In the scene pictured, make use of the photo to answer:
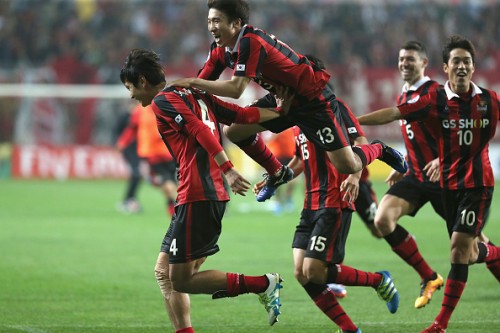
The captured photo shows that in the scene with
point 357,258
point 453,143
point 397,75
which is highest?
point 397,75

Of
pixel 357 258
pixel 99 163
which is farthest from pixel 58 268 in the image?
pixel 99 163

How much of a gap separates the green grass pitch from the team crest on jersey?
1.71 meters

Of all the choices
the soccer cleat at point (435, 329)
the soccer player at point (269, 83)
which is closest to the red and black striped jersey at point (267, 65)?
the soccer player at point (269, 83)

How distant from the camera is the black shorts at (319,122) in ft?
22.7

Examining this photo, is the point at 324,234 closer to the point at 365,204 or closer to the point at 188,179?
the point at 188,179

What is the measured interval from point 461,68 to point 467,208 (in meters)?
1.12

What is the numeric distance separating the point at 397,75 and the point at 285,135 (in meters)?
13.7

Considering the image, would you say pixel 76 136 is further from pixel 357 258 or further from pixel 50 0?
pixel 357 258

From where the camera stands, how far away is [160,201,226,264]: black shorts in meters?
6.30

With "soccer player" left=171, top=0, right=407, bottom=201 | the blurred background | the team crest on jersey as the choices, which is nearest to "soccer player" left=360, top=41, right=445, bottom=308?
the team crest on jersey

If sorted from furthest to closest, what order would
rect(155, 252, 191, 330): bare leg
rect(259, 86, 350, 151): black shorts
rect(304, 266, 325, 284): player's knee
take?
1. rect(304, 266, 325, 284): player's knee
2. rect(259, 86, 350, 151): black shorts
3. rect(155, 252, 191, 330): bare leg

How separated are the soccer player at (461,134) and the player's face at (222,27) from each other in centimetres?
163

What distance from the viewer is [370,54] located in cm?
3081

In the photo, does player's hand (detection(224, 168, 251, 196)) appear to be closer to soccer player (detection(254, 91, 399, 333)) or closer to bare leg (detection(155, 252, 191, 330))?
bare leg (detection(155, 252, 191, 330))
